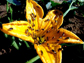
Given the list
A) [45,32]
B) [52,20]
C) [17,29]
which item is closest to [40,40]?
[45,32]

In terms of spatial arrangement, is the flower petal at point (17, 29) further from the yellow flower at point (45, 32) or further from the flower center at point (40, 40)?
the flower center at point (40, 40)

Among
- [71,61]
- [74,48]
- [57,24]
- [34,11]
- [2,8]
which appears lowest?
[71,61]

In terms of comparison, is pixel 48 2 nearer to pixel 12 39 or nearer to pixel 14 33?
pixel 12 39

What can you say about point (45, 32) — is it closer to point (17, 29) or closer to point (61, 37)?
point (61, 37)

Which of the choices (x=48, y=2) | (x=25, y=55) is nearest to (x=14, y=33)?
(x=25, y=55)

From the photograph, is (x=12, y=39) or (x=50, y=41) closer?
(x=50, y=41)

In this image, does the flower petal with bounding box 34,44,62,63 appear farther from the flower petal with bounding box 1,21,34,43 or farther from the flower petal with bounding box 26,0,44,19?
the flower petal with bounding box 26,0,44,19

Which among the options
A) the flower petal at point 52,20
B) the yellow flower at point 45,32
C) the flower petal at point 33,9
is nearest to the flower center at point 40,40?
the yellow flower at point 45,32

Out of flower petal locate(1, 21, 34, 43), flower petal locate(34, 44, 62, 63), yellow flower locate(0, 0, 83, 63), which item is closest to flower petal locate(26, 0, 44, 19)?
yellow flower locate(0, 0, 83, 63)
